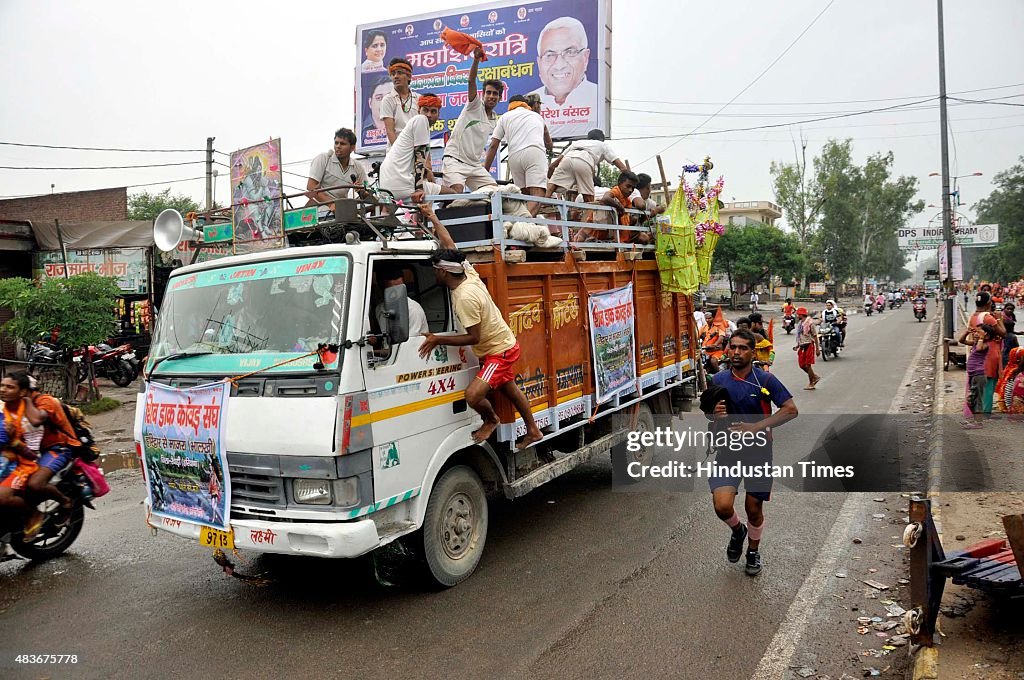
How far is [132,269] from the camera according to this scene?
18312mm

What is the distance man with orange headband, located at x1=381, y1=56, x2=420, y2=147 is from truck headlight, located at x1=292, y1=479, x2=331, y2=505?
13.6ft

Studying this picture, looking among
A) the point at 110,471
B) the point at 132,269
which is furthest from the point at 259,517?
the point at 132,269

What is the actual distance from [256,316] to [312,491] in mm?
1191

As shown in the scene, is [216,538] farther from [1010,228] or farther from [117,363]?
[1010,228]

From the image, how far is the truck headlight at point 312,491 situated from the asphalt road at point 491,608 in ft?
2.69

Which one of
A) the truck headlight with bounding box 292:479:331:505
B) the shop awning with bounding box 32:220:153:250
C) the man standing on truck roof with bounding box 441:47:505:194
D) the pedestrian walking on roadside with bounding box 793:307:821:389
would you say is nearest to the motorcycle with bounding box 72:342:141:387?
the shop awning with bounding box 32:220:153:250

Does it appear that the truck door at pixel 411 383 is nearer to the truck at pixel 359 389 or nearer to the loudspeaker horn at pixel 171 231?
the truck at pixel 359 389

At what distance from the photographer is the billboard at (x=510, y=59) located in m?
13.5

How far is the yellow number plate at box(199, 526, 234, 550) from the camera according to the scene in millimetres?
4027

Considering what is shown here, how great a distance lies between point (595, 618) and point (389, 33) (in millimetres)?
14220

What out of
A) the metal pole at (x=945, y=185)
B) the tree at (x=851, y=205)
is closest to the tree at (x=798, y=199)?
the tree at (x=851, y=205)

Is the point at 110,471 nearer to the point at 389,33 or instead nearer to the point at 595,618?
the point at 595,618

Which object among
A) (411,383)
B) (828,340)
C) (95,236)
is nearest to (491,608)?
(411,383)

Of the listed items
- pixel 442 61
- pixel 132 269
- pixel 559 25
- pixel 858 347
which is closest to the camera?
pixel 559 25
